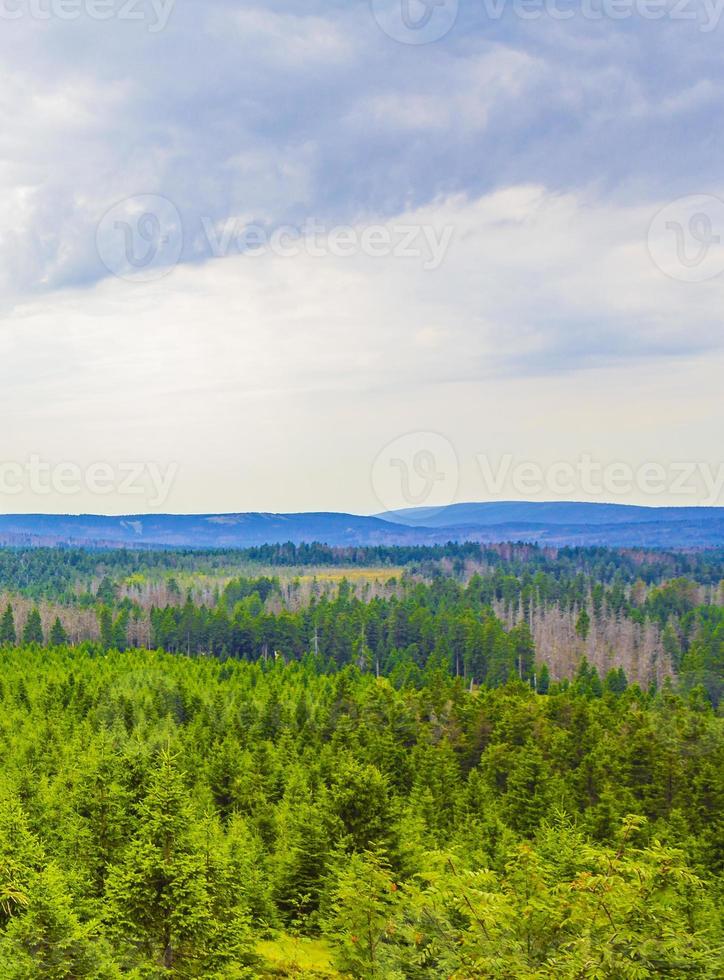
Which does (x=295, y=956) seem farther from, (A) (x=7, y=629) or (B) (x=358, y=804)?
(A) (x=7, y=629)

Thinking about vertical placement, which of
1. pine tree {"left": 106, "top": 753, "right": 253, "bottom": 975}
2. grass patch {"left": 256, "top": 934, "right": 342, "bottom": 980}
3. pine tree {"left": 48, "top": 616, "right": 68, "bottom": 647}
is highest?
pine tree {"left": 106, "top": 753, "right": 253, "bottom": 975}

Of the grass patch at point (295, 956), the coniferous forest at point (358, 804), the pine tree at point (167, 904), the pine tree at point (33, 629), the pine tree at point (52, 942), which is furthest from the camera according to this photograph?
the pine tree at point (33, 629)

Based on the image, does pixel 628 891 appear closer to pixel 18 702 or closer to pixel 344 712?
pixel 344 712

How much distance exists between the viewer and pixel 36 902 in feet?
66.1

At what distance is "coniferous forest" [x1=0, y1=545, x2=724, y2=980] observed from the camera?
1424 centimetres

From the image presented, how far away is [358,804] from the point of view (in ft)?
120

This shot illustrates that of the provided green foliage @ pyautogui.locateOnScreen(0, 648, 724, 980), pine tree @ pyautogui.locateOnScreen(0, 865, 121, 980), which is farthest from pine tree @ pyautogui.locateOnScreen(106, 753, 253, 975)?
pine tree @ pyautogui.locateOnScreen(0, 865, 121, 980)

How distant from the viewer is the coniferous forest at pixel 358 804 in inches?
561

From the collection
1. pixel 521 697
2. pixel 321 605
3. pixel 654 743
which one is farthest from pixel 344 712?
pixel 321 605

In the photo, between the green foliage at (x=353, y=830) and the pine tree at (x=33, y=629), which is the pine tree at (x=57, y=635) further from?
the green foliage at (x=353, y=830)

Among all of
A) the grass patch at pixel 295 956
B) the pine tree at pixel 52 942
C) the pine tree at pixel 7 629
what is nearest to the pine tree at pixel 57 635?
the pine tree at pixel 7 629

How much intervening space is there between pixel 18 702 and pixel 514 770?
4982 cm

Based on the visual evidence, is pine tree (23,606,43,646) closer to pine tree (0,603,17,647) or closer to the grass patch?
pine tree (0,603,17,647)

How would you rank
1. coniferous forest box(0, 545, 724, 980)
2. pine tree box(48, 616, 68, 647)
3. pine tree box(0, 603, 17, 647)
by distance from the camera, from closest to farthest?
coniferous forest box(0, 545, 724, 980) < pine tree box(48, 616, 68, 647) < pine tree box(0, 603, 17, 647)
